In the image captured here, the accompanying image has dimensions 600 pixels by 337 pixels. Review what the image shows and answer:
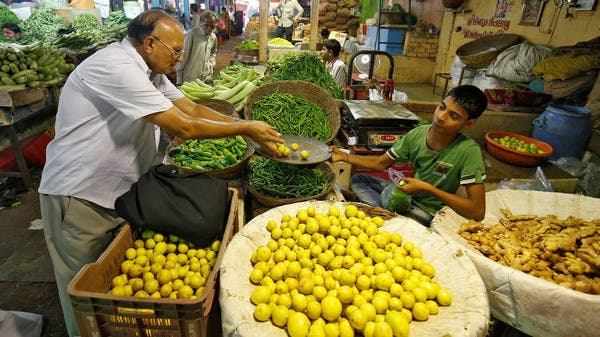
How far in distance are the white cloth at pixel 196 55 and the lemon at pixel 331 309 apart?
253 inches

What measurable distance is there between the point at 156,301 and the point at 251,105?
2.90m

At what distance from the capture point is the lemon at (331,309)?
170 cm

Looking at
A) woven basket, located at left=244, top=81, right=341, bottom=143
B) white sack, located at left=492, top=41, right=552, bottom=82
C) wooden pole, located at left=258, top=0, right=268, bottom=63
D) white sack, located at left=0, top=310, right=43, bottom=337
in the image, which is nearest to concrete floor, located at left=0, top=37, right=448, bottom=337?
white sack, located at left=0, top=310, right=43, bottom=337

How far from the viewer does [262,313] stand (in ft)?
5.54

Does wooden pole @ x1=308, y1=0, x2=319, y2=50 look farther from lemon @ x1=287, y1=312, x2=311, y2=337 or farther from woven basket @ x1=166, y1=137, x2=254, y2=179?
lemon @ x1=287, y1=312, x2=311, y2=337

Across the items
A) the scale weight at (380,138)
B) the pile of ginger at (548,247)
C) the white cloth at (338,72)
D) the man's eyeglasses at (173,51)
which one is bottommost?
the pile of ginger at (548,247)

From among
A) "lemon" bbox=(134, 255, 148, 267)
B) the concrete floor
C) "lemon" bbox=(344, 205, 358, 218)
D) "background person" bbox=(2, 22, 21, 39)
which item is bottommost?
the concrete floor

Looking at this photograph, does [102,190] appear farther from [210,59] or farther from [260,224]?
[210,59]

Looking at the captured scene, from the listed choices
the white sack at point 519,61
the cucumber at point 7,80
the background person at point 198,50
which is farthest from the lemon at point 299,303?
the white sack at point 519,61

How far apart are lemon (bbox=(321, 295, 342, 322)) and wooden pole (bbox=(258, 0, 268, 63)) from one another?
6.72 metres

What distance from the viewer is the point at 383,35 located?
12.1 metres

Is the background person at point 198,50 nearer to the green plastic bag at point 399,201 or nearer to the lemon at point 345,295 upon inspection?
the green plastic bag at point 399,201

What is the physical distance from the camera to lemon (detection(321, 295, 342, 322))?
170 cm

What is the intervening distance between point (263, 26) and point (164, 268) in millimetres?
6578
